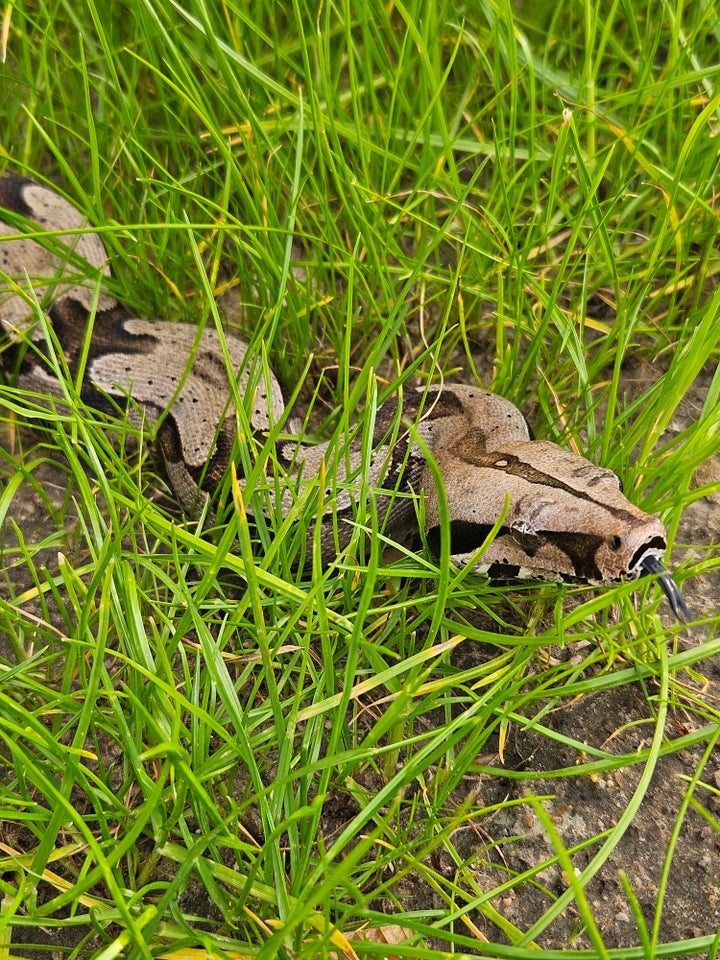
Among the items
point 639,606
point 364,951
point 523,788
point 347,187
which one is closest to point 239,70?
point 347,187

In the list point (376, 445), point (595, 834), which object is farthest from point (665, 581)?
point (376, 445)

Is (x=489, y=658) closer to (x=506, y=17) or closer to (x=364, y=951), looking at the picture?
(x=364, y=951)

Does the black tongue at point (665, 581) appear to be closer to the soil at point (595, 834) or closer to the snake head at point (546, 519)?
the snake head at point (546, 519)

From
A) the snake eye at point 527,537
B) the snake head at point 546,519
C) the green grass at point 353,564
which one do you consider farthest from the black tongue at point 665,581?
the snake eye at point 527,537

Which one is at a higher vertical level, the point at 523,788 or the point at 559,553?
the point at 559,553

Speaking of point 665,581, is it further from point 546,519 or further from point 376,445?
point 376,445

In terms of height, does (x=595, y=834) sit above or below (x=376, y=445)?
below

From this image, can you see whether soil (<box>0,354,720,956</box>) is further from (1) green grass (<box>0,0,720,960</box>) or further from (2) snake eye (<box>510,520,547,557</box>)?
(2) snake eye (<box>510,520,547,557</box>)
